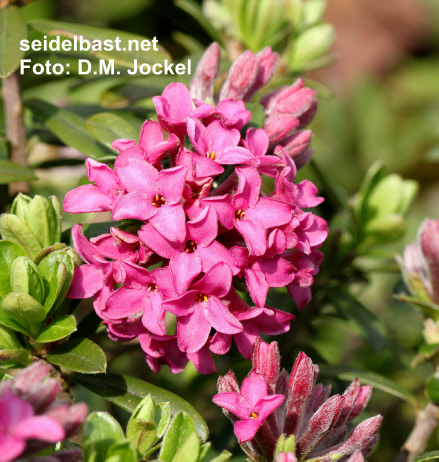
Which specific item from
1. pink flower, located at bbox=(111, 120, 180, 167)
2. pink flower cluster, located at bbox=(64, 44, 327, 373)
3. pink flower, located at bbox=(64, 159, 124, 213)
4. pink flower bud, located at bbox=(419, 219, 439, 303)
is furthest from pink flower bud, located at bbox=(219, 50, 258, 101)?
pink flower bud, located at bbox=(419, 219, 439, 303)

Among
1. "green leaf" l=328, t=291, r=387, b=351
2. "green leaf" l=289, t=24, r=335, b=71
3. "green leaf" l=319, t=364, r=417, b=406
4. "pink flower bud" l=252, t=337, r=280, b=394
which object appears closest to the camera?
"pink flower bud" l=252, t=337, r=280, b=394

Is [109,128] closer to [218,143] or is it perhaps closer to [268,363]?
[218,143]

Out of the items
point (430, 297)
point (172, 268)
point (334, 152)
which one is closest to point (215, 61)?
point (172, 268)

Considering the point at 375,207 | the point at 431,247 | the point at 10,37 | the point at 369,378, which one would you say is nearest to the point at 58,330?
the point at 10,37

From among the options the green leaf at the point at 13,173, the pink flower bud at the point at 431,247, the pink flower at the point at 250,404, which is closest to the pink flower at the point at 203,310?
the pink flower at the point at 250,404

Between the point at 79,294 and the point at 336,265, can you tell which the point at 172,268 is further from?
the point at 336,265

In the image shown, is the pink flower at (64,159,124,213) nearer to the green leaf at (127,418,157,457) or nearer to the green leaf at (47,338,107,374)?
the green leaf at (47,338,107,374)
